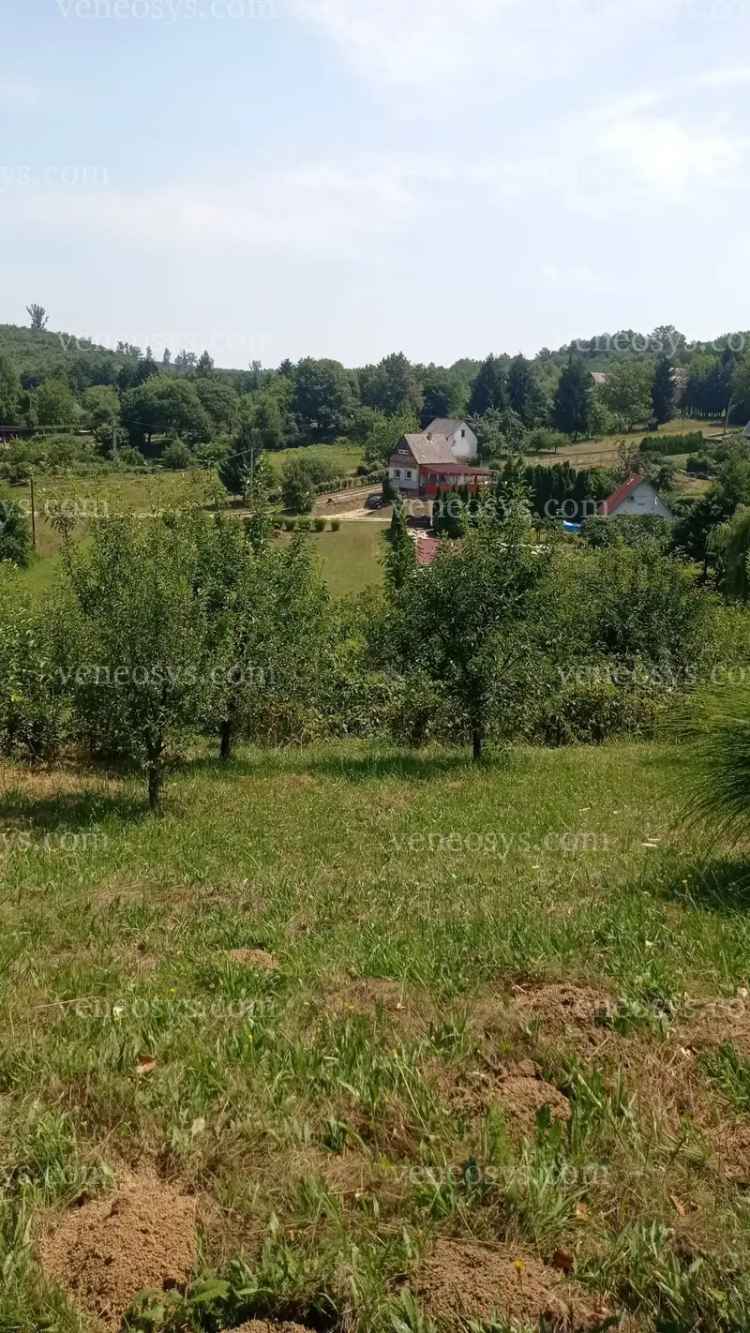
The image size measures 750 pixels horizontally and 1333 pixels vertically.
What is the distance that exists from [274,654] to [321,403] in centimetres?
12093

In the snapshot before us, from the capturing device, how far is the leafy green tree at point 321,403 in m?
130

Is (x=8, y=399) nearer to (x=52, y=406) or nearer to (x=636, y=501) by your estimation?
(x=52, y=406)

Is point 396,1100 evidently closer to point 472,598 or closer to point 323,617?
point 472,598

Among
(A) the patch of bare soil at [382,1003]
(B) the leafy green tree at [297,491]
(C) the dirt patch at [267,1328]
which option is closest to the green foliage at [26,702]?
(A) the patch of bare soil at [382,1003]

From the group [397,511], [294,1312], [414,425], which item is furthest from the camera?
[414,425]

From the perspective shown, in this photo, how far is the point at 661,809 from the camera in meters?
12.0

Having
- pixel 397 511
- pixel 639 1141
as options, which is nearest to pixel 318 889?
pixel 639 1141

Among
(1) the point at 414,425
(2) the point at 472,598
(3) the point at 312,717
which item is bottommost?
(3) the point at 312,717

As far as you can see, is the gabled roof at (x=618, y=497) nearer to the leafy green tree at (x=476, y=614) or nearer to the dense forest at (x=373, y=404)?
the dense forest at (x=373, y=404)

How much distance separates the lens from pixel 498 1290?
310cm

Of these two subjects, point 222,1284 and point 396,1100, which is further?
point 396,1100

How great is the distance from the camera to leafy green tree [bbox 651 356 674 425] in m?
118

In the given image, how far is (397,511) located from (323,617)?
2680 cm

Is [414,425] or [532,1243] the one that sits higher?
[414,425]
